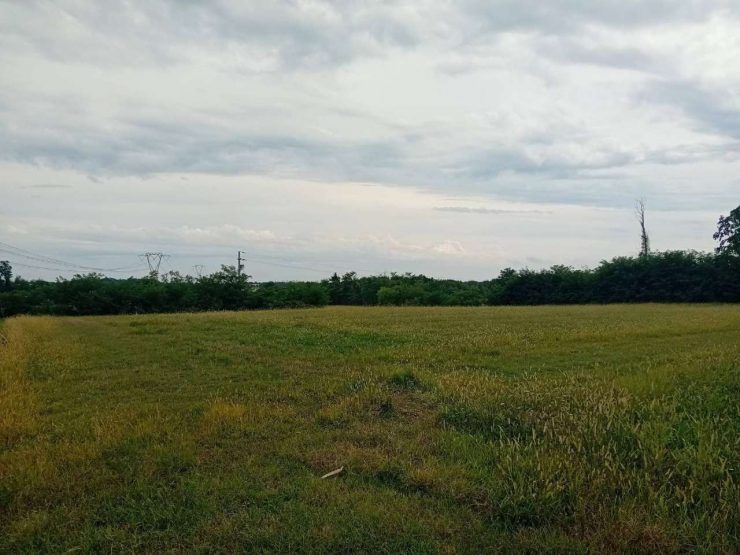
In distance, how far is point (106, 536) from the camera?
4508mm

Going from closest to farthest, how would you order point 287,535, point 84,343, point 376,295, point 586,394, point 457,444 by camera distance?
point 287,535 < point 457,444 < point 586,394 < point 84,343 < point 376,295

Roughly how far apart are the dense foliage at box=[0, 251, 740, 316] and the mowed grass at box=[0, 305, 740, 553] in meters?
48.9

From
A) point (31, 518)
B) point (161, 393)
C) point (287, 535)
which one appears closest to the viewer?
point (287, 535)

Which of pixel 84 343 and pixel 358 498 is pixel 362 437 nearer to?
pixel 358 498

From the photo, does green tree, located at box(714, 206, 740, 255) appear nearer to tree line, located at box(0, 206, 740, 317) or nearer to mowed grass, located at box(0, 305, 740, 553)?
tree line, located at box(0, 206, 740, 317)

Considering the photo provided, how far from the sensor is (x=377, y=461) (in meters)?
5.93

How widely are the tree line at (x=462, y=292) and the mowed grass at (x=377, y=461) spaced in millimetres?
49051

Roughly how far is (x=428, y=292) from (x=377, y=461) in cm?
6772

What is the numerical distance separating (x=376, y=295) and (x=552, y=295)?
891 inches

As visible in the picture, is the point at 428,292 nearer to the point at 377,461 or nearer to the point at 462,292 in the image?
the point at 462,292

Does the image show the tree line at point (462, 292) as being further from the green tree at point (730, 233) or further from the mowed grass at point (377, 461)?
the mowed grass at point (377, 461)

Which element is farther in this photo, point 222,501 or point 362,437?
point 362,437

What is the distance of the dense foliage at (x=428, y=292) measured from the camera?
54.8 meters

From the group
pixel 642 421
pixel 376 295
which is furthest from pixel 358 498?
pixel 376 295
